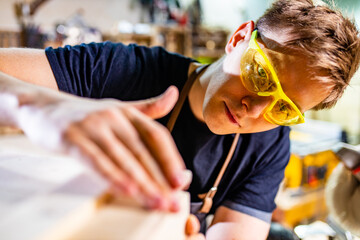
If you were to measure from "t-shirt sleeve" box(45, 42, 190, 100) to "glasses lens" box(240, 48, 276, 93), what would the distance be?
38 centimetres

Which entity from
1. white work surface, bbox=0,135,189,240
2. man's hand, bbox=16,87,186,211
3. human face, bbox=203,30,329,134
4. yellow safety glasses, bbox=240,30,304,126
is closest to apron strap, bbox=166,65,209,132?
human face, bbox=203,30,329,134

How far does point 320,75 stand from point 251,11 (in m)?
5.27

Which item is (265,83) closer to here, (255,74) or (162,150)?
(255,74)

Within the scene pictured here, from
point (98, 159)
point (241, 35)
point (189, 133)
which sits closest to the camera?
point (98, 159)

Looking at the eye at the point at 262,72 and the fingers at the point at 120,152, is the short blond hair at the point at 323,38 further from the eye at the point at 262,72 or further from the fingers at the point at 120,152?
the fingers at the point at 120,152

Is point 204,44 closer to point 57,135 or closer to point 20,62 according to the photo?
point 20,62

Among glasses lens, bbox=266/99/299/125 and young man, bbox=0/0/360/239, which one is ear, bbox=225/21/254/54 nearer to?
young man, bbox=0/0/360/239

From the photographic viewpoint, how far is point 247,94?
1.04 meters

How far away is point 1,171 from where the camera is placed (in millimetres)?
687

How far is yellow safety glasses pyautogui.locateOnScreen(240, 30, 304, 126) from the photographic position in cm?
98

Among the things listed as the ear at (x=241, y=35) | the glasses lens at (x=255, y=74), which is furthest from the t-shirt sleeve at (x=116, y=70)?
the glasses lens at (x=255, y=74)

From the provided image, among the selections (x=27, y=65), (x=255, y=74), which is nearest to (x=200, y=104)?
(x=255, y=74)

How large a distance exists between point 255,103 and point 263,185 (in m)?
0.53

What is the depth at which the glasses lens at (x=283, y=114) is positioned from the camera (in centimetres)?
104
